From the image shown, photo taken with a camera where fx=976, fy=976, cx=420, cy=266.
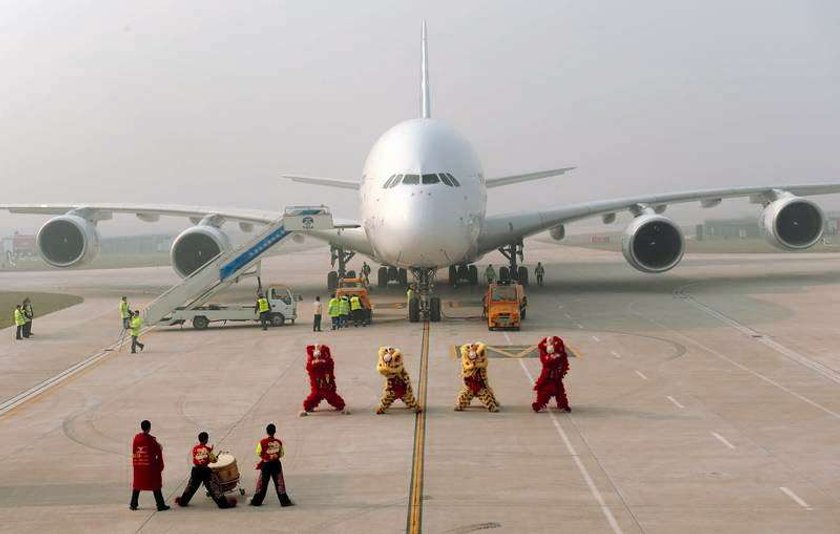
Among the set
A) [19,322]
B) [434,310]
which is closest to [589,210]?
[434,310]

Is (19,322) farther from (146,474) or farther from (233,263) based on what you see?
(146,474)

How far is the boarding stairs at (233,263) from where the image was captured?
28.1m

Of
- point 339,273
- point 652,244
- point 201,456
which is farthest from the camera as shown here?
point 339,273

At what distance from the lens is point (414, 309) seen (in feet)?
91.4

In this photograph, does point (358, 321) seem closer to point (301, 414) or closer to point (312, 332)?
point (312, 332)

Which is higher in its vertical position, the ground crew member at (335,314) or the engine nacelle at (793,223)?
the engine nacelle at (793,223)

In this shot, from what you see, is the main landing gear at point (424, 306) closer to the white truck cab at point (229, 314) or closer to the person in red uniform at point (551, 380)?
the white truck cab at point (229, 314)

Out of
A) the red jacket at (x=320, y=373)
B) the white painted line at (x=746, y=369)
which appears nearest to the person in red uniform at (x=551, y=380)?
the red jacket at (x=320, y=373)

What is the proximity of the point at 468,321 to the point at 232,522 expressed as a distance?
722 inches

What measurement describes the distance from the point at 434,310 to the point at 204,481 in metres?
17.5

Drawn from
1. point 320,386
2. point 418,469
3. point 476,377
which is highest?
point 476,377

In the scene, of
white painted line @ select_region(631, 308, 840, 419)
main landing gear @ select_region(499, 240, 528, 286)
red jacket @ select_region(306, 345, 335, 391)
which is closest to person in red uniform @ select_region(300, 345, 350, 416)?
red jacket @ select_region(306, 345, 335, 391)

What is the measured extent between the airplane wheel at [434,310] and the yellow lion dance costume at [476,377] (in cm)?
1226

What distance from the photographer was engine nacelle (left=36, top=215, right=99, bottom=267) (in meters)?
37.8
